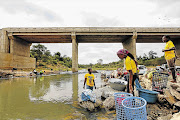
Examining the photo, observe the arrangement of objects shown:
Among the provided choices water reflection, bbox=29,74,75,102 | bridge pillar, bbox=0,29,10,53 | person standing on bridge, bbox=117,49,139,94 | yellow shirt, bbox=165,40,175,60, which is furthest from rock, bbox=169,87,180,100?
bridge pillar, bbox=0,29,10,53

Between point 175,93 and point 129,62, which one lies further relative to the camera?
point 175,93

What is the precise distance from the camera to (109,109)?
3.76 m

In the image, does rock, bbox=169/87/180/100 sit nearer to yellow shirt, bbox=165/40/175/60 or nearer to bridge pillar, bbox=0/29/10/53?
yellow shirt, bbox=165/40/175/60

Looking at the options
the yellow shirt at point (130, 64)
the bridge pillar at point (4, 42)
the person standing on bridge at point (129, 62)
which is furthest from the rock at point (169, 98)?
the bridge pillar at point (4, 42)

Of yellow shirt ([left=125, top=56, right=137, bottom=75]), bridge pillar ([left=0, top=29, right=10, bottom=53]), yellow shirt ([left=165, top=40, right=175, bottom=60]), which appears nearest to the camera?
yellow shirt ([left=125, top=56, right=137, bottom=75])

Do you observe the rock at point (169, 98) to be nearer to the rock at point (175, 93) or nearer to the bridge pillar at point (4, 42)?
the rock at point (175, 93)

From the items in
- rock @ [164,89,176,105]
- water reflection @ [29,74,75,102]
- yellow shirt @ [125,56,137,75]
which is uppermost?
yellow shirt @ [125,56,137,75]

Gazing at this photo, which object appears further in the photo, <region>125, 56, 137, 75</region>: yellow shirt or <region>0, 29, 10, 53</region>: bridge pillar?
<region>0, 29, 10, 53</region>: bridge pillar

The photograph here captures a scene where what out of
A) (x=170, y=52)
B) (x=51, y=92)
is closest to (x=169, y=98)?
(x=170, y=52)

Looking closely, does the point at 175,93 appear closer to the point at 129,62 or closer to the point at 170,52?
the point at 170,52

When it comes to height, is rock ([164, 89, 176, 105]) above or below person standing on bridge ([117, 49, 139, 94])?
below

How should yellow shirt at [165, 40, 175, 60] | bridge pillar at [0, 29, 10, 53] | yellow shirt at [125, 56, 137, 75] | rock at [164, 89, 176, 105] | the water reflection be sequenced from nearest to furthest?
yellow shirt at [125, 56, 137, 75] < rock at [164, 89, 176, 105] < yellow shirt at [165, 40, 175, 60] < the water reflection < bridge pillar at [0, 29, 10, 53]

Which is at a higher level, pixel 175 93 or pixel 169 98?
pixel 175 93

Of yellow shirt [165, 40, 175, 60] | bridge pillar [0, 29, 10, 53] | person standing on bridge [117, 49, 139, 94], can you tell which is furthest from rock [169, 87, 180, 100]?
bridge pillar [0, 29, 10, 53]
